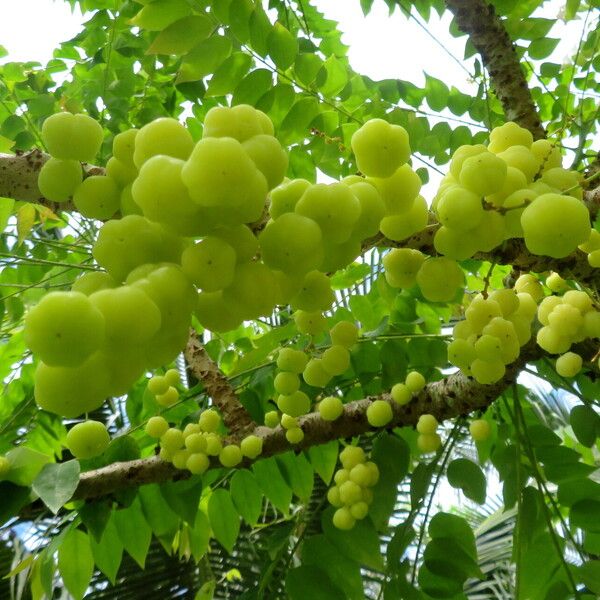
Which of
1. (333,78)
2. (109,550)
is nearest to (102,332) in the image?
(109,550)

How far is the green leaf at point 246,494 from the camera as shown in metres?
1.40

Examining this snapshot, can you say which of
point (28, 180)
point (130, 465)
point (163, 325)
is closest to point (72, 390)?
point (163, 325)

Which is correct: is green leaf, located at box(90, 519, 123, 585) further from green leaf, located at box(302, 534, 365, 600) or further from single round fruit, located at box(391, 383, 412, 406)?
single round fruit, located at box(391, 383, 412, 406)

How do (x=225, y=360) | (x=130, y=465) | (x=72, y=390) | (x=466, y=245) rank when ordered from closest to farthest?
→ (x=72, y=390)
(x=466, y=245)
(x=130, y=465)
(x=225, y=360)

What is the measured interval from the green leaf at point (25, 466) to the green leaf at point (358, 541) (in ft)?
1.86

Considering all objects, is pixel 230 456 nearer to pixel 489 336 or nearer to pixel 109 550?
pixel 109 550

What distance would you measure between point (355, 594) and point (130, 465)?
503mm

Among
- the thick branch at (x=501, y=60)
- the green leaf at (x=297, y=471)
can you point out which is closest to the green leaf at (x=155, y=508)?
the green leaf at (x=297, y=471)

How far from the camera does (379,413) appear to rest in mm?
1170

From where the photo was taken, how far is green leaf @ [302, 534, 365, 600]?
1203 millimetres

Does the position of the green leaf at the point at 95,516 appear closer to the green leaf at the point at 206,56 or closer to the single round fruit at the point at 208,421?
the single round fruit at the point at 208,421

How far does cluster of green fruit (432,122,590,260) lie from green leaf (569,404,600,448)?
69cm

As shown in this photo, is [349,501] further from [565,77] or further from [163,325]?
[565,77]

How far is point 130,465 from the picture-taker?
1198mm
